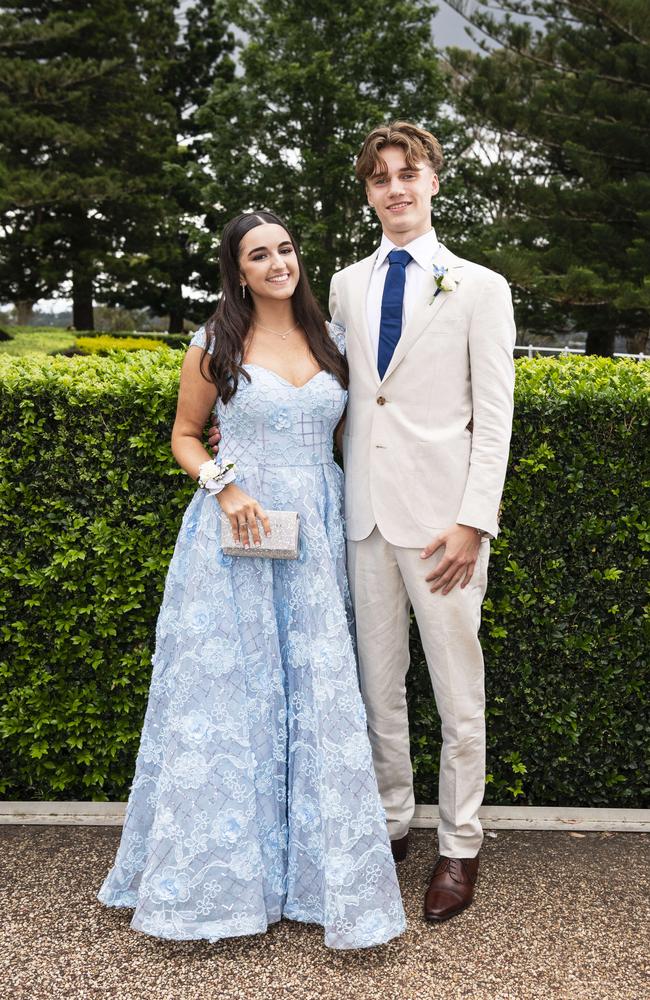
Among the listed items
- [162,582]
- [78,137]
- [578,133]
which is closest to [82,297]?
[78,137]

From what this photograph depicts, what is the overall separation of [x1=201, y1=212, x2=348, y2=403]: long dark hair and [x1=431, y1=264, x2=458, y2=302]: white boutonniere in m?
0.38

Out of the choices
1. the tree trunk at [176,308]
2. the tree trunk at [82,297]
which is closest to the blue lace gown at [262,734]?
the tree trunk at [82,297]

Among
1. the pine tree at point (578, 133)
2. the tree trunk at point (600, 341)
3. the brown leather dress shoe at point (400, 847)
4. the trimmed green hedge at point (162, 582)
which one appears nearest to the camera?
the brown leather dress shoe at point (400, 847)

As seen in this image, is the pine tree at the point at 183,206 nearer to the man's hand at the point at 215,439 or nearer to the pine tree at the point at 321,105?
the pine tree at the point at 321,105

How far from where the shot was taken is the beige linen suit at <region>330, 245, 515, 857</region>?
2512 mm

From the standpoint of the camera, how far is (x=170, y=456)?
10.4ft

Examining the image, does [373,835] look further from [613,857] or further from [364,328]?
[364,328]

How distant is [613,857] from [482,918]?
2.10 ft

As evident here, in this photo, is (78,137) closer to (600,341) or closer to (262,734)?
(600,341)

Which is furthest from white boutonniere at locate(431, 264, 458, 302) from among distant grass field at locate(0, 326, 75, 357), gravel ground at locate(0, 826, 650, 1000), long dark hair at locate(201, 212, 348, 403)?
distant grass field at locate(0, 326, 75, 357)

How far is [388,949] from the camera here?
253 cm

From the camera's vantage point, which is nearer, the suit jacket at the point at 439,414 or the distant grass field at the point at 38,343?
the suit jacket at the point at 439,414

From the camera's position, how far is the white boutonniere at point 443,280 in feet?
8.22

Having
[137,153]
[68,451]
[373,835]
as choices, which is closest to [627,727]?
[373,835]
